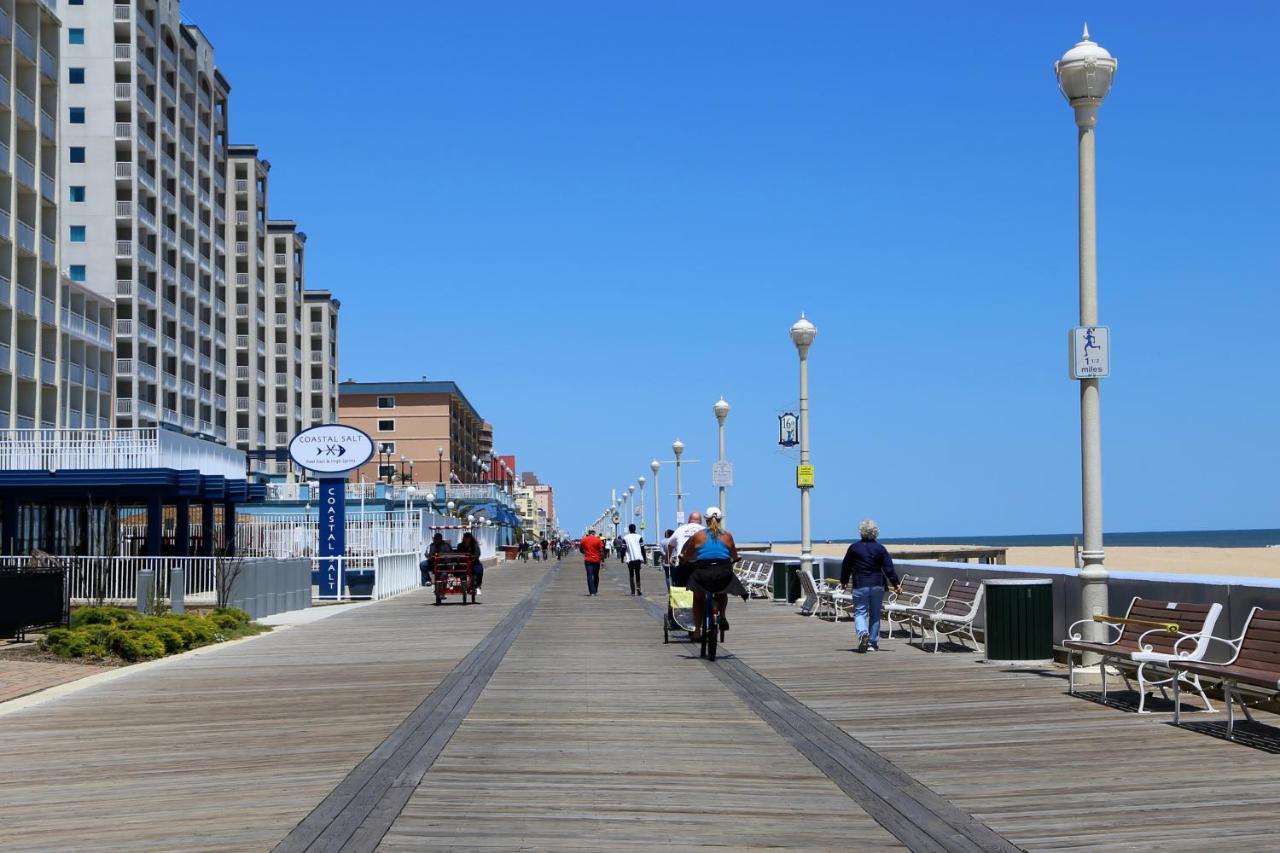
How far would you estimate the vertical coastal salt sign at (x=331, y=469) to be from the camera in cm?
3812

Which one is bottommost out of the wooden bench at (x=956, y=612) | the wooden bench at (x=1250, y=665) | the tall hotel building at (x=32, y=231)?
the wooden bench at (x=956, y=612)

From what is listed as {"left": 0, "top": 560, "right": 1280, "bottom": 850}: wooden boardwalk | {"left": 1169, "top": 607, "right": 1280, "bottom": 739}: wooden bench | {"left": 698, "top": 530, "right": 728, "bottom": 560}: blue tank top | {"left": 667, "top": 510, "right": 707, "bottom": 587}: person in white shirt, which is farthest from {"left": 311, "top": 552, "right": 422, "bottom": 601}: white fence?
{"left": 1169, "top": 607, "right": 1280, "bottom": 739}: wooden bench

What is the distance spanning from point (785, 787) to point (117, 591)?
75.4 ft

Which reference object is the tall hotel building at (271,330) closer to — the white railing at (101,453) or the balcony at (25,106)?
the balcony at (25,106)

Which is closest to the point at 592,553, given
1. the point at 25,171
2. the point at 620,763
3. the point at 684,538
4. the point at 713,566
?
the point at 684,538

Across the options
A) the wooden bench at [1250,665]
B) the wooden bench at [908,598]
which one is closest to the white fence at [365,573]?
the wooden bench at [908,598]

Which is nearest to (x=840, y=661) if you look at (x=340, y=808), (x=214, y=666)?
(x=214, y=666)

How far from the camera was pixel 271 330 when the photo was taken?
4557 inches

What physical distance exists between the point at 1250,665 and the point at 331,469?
30.7 metres

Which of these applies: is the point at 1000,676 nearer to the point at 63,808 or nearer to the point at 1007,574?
the point at 1007,574

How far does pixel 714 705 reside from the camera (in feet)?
44.3

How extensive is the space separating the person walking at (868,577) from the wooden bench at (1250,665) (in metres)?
7.59

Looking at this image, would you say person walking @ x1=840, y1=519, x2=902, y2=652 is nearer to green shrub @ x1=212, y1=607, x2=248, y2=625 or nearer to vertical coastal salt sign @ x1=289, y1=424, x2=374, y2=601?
green shrub @ x1=212, y1=607, x2=248, y2=625

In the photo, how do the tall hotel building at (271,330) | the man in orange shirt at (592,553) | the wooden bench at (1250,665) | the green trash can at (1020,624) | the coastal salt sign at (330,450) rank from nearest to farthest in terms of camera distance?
the wooden bench at (1250,665) → the green trash can at (1020,624) → the man in orange shirt at (592,553) → the coastal salt sign at (330,450) → the tall hotel building at (271,330)
